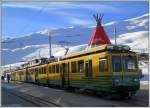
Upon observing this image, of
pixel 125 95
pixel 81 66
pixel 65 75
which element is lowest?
pixel 125 95

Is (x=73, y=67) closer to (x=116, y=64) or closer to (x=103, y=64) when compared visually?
(x=103, y=64)

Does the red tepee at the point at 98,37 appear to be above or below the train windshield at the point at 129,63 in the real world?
above

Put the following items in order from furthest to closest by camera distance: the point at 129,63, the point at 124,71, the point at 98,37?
1. the point at 98,37
2. the point at 129,63
3. the point at 124,71

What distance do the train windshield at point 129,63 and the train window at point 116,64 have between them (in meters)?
0.26

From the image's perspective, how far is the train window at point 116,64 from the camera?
78.9ft

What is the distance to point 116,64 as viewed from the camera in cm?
2419

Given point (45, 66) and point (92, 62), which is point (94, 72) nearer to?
point (92, 62)

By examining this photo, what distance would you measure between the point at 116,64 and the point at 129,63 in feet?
2.69

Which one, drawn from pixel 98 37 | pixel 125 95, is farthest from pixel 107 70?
pixel 98 37

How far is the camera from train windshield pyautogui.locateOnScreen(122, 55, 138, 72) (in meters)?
24.3

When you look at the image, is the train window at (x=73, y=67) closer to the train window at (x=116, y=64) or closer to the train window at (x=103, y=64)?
the train window at (x=103, y=64)

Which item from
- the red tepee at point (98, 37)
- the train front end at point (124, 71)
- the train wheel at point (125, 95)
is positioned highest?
the red tepee at point (98, 37)

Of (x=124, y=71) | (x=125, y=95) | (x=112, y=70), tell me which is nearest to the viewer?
(x=112, y=70)

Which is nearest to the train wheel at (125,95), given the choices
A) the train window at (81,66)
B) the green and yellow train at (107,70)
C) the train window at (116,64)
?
the green and yellow train at (107,70)
